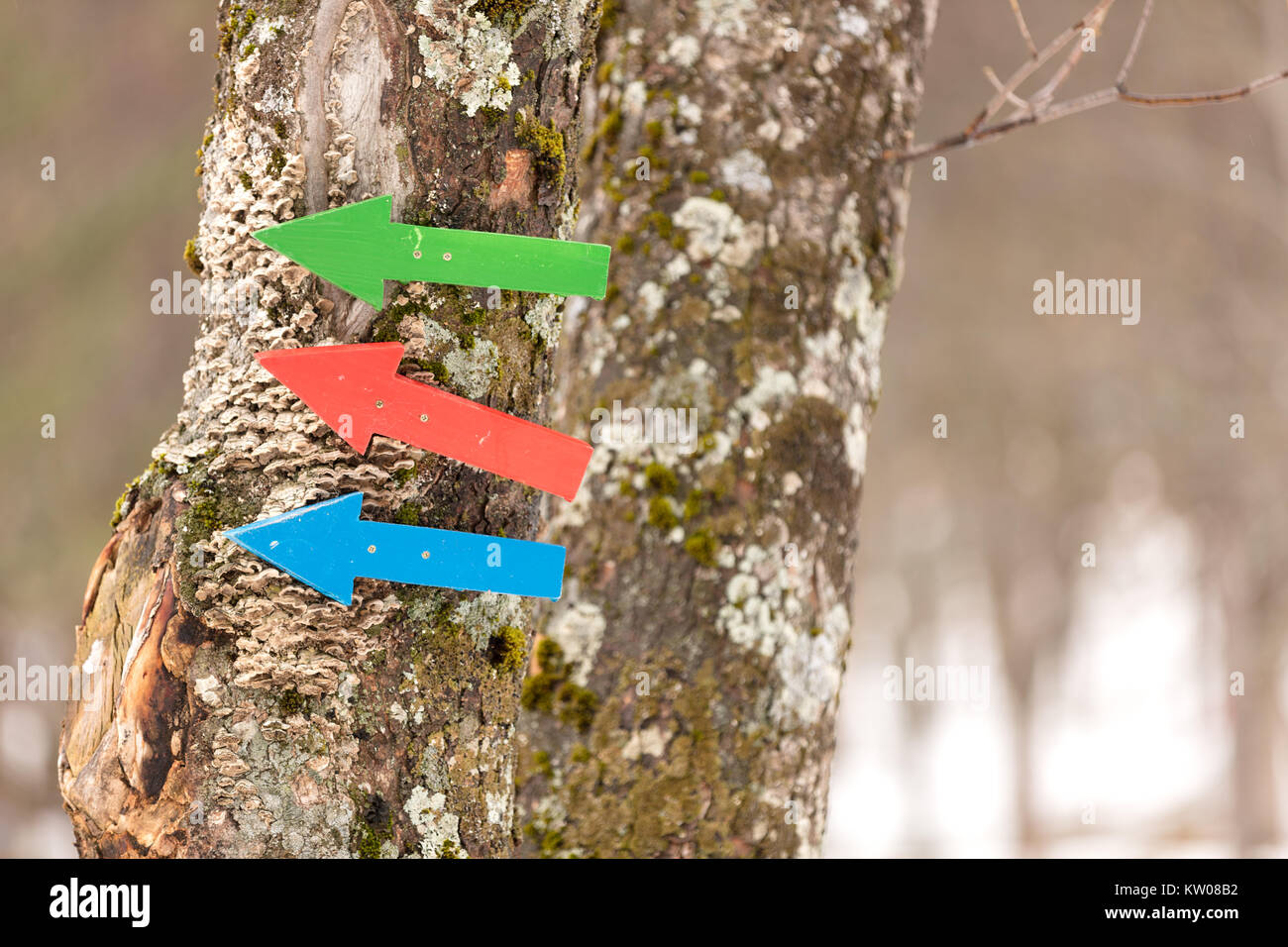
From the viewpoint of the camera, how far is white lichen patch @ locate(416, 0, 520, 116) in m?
1.08

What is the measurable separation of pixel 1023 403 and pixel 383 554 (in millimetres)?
9207

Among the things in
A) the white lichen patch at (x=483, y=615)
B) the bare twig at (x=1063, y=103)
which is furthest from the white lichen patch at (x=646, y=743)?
the bare twig at (x=1063, y=103)

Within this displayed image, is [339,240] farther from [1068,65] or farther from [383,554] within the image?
[1068,65]

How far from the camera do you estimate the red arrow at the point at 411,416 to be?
41.7 inches

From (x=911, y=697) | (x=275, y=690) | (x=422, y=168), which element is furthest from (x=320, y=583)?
(x=911, y=697)

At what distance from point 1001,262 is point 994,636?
18.0 feet

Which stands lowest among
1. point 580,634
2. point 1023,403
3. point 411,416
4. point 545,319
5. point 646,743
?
point 646,743

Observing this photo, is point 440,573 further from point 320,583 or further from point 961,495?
point 961,495

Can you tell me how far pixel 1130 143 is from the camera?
7.29 metres

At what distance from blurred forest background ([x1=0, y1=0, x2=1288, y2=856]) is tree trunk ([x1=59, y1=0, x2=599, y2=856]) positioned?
469cm

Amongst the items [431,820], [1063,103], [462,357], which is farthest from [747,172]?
[431,820]

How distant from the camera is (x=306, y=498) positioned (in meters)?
1.06

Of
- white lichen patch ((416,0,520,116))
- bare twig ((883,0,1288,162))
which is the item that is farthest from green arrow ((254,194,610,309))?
bare twig ((883,0,1288,162))

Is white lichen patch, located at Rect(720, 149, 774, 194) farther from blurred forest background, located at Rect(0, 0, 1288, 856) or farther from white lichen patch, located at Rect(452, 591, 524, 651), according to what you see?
blurred forest background, located at Rect(0, 0, 1288, 856)
